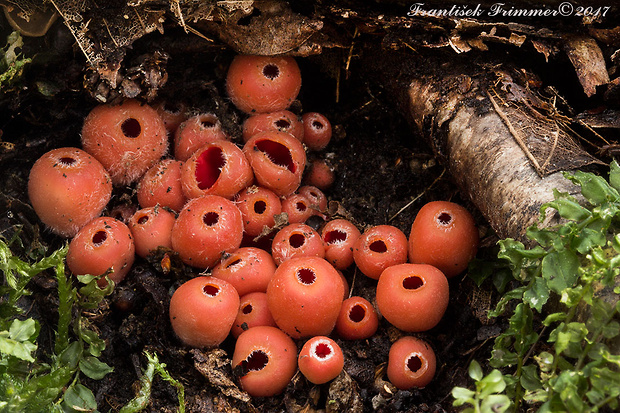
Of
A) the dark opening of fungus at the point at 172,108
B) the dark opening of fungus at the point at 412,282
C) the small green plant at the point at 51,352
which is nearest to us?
the small green plant at the point at 51,352

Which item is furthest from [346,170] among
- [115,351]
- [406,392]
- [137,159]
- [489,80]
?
[115,351]

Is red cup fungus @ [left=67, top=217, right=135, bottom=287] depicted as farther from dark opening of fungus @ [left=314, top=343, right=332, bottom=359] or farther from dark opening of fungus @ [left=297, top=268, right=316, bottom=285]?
dark opening of fungus @ [left=314, top=343, right=332, bottom=359]

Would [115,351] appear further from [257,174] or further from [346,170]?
[346,170]

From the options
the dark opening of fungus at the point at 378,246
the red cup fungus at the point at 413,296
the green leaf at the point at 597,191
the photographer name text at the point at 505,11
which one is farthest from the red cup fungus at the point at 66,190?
the green leaf at the point at 597,191

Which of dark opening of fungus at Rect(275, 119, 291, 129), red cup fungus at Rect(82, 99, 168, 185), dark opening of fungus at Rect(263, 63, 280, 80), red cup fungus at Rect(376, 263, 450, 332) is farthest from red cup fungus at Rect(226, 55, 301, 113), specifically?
red cup fungus at Rect(376, 263, 450, 332)

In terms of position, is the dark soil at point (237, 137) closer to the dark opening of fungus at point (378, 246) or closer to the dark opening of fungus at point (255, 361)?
the dark opening of fungus at point (255, 361)

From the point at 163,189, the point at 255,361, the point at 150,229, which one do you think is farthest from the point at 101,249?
the point at 255,361

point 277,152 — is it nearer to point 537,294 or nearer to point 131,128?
point 131,128
